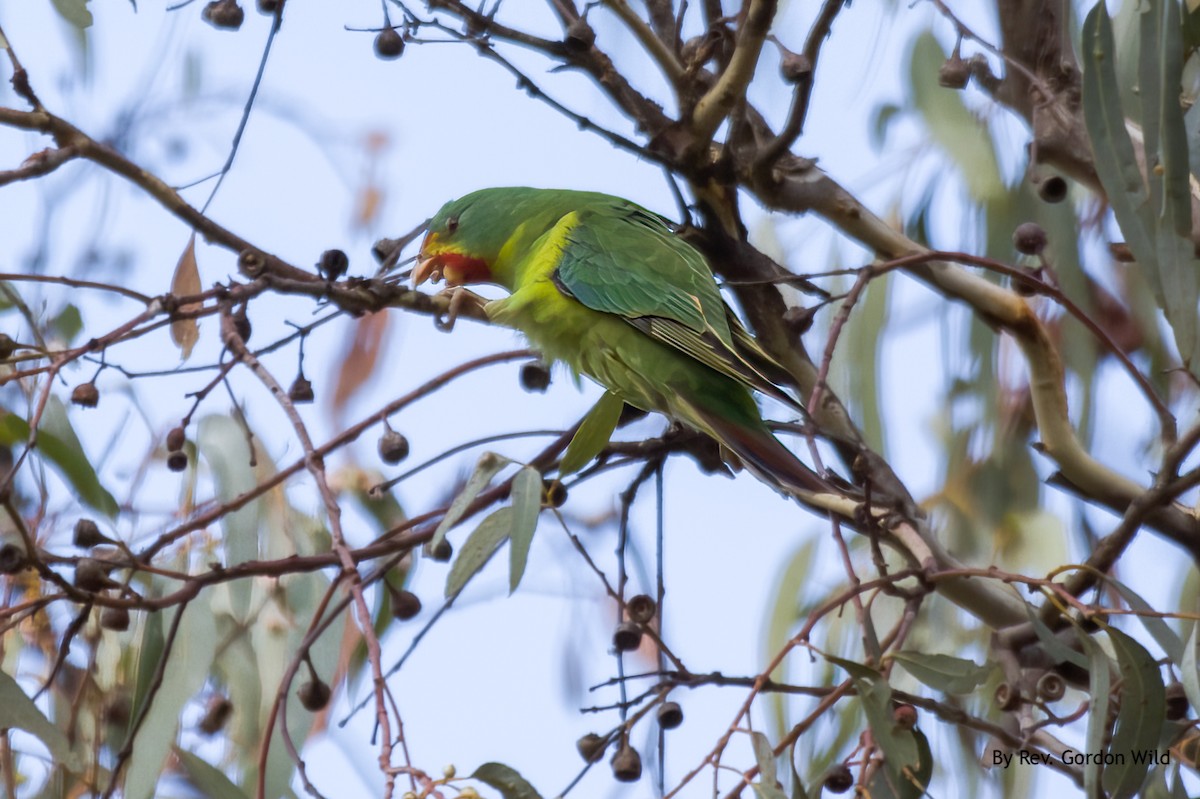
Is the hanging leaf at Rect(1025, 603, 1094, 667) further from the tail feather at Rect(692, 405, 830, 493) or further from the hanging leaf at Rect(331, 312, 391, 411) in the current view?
the hanging leaf at Rect(331, 312, 391, 411)

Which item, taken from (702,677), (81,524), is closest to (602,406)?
(702,677)

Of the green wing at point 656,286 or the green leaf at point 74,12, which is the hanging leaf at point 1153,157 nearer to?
the green wing at point 656,286

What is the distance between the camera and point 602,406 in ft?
5.98

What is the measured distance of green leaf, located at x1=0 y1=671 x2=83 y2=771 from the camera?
169 cm

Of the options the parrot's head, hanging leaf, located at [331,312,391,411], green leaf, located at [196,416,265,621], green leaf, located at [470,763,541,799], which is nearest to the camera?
green leaf, located at [470,763,541,799]

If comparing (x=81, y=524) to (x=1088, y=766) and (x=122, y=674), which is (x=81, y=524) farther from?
(x=1088, y=766)

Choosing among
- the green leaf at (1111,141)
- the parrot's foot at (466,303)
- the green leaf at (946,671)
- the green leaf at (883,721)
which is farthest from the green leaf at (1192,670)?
the parrot's foot at (466,303)

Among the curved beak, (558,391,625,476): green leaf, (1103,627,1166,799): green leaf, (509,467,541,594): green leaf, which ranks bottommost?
(1103,627,1166,799): green leaf

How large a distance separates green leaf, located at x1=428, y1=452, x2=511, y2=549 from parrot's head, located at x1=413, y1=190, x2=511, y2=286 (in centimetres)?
102

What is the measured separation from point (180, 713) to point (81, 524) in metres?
0.38

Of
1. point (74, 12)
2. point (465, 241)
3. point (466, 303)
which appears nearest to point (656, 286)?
point (466, 303)

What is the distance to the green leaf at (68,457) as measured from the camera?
2.15 metres

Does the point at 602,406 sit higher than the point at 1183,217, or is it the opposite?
the point at 602,406

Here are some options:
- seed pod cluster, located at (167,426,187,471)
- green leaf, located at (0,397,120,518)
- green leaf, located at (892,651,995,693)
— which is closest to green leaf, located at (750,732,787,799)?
green leaf, located at (892,651,995,693)
